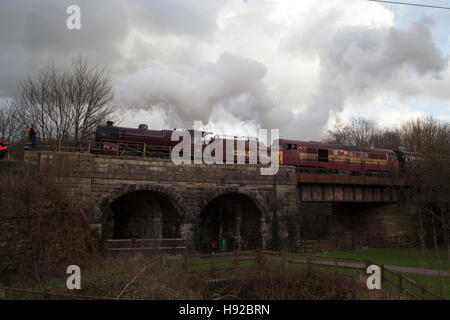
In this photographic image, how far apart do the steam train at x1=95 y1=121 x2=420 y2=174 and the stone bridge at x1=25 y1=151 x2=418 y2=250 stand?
150cm

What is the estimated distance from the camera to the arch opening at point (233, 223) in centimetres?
2214

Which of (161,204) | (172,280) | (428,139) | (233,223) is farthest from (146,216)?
(428,139)

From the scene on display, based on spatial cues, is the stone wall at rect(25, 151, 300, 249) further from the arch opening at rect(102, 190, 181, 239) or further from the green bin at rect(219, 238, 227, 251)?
the green bin at rect(219, 238, 227, 251)

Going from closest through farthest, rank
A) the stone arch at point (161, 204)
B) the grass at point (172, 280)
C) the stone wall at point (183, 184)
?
1. the grass at point (172, 280)
2. the stone wall at point (183, 184)
3. the stone arch at point (161, 204)

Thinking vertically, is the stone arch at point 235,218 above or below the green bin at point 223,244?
above

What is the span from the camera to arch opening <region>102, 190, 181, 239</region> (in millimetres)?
20531

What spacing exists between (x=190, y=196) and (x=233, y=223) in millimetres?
5422

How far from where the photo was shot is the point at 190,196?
1992 cm

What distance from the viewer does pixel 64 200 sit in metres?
16.4

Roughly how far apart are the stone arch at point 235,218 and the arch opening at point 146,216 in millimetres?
2015

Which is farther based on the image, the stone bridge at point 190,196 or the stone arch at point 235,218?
the stone arch at point 235,218

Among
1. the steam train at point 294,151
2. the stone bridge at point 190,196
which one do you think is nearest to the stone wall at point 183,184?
the stone bridge at point 190,196

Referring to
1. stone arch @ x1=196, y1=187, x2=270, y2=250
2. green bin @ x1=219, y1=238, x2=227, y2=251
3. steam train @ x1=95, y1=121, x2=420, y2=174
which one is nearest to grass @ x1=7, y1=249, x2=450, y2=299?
stone arch @ x1=196, y1=187, x2=270, y2=250

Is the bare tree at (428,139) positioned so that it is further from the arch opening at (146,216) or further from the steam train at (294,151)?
the arch opening at (146,216)
